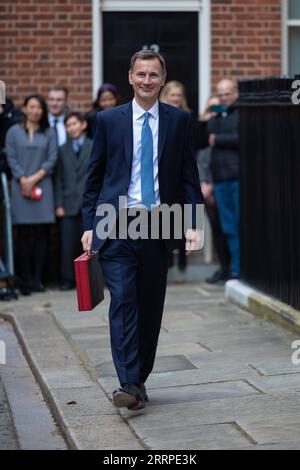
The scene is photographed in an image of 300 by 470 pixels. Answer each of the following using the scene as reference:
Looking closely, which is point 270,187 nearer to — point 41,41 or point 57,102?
point 57,102

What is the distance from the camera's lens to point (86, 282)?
653 cm

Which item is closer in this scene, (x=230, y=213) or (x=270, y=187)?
(x=270, y=187)

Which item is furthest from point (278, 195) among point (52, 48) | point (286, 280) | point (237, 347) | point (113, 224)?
point (52, 48)

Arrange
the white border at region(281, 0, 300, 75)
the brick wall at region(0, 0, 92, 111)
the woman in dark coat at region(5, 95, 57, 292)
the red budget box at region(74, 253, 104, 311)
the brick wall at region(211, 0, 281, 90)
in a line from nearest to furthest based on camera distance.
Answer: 1. the red budget box at region(74, 253, 104, 311)
2. the woman in dark coat at region(5, 95, 57, 292)
3. the brick wall at region(0, 0, 92, 111)
4. the brick wall at region(211, 0, 281, 90)
5. the white border at region(281, 0, 300, 75)

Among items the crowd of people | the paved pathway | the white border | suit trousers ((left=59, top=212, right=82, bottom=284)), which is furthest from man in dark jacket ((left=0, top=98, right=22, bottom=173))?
the white border

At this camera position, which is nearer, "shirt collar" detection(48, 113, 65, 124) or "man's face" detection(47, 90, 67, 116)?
"man's face" detection(47, 90, 67, 116)

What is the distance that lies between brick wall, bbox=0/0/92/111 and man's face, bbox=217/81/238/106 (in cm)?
168

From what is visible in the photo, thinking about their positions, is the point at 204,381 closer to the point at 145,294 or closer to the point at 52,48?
the point at 145,294

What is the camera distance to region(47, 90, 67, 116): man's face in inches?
492

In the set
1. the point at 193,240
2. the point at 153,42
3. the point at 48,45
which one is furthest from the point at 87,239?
the point at 153,42

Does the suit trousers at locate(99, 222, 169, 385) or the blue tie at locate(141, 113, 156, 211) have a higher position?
the blue tie at locate(141, 113, 156, 211)

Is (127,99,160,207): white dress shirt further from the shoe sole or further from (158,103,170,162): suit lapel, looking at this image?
the shoe sole

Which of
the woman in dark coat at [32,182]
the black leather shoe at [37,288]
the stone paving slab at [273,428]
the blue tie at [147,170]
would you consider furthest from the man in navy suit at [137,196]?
the black leather shoe at [37,288]

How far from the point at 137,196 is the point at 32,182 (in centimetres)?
557
